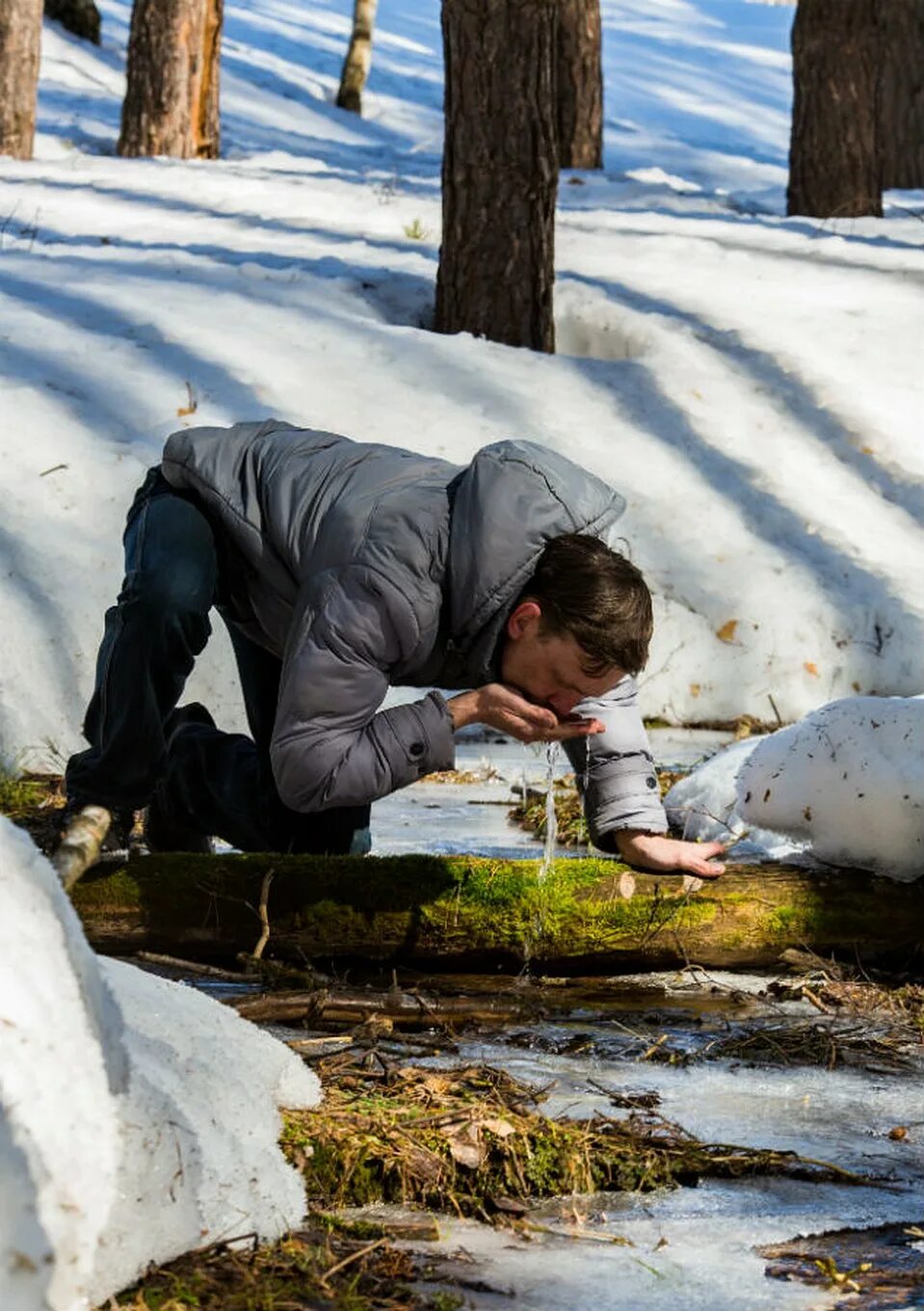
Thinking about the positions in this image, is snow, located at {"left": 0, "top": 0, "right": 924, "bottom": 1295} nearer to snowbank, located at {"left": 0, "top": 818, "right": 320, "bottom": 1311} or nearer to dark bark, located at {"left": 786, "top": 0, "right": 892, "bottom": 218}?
A: snowbank, located at {"left": 0, "top": 818, "right": 320, "bottom": 1311}

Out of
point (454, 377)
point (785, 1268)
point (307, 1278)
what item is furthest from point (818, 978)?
point (454, 377)

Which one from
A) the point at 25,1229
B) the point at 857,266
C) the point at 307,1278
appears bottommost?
the point at 307,1278

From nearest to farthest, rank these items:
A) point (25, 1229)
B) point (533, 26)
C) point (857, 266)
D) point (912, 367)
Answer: point (25, 1229)
point (533, 26)
point (912, 367)
point (857, 266)

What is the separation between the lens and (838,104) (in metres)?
11.3

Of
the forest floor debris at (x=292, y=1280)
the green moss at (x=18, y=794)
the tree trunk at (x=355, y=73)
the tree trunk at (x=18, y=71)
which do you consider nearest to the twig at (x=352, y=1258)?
the forest floor debris at (x=292, y=1280)

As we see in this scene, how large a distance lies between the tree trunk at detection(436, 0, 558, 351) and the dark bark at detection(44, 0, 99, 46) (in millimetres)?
13873

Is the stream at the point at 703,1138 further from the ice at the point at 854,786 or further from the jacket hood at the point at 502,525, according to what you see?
the jacket hood at the point at 502,525

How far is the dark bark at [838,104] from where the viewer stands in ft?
36.7

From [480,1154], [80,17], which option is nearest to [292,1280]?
[480,1154]

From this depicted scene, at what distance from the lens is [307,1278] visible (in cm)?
206

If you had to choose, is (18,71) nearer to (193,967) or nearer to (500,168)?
(500,168)

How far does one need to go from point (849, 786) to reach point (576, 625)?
0.86m

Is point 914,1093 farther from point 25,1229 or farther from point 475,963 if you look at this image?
point 25,1229

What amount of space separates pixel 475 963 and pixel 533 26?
5166 millimetres
